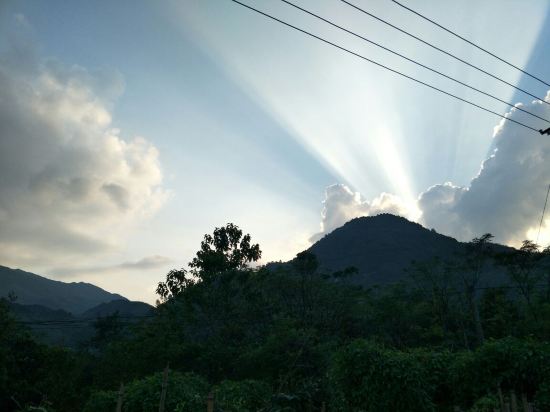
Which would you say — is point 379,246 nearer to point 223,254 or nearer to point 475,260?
point 475,260

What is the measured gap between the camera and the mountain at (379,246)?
119m

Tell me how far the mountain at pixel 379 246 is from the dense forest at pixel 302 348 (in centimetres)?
6666

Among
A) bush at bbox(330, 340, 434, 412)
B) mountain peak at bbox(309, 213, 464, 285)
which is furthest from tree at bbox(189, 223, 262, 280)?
mountain peak at bbox(309, 213, 464, 285)

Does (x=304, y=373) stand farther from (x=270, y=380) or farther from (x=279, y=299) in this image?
(x=279, y=299)

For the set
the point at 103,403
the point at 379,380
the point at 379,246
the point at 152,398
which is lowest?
the point at 103,403

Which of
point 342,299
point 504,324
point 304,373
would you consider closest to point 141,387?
point 304,373

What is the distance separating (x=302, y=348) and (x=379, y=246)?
133 meters

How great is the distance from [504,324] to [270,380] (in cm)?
2774

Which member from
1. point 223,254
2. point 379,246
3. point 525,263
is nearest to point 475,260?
point 525,263

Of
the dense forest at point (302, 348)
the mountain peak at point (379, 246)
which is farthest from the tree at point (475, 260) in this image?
the mountain peak at point (379, 246)

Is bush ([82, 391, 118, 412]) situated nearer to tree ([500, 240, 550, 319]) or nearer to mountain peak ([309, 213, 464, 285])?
tree ([500, 240, 550, 319])

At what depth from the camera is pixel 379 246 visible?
134125 millimetres

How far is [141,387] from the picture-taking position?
533 inches

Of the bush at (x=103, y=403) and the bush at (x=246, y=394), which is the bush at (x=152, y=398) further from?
the bush at (x=246, y=394)
